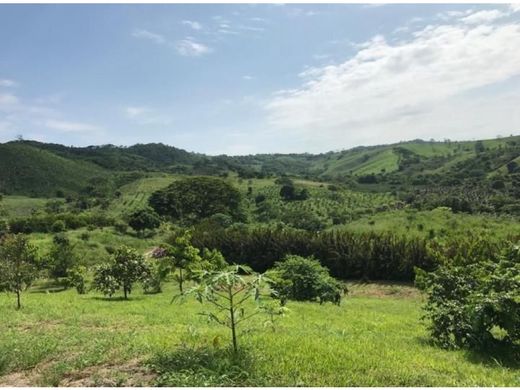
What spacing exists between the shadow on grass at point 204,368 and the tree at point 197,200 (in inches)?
3460

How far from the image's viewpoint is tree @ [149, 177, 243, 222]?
96.8 m

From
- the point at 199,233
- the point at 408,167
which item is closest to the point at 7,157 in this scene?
the point at 199,233

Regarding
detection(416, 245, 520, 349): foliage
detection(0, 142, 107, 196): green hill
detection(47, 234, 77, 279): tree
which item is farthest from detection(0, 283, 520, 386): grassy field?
detection(0, 142, 107, 196): green hill

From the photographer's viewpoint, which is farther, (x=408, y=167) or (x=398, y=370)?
(x=408, y=167)

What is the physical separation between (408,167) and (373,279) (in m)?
170

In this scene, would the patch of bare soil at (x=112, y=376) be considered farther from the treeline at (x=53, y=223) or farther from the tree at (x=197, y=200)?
the tree at (x=197, y=200)

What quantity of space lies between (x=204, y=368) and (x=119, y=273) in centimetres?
1983

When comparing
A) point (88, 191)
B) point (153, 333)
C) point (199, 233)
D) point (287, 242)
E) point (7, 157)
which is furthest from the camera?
point (7, 157)

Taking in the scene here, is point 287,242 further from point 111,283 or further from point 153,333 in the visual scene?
point 153,333

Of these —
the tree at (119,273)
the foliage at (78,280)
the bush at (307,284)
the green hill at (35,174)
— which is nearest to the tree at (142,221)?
the foliage at (78,280)

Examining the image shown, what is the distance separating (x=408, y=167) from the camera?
19975 centimetres

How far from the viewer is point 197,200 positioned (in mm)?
99125

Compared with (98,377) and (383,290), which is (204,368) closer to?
(98,377)

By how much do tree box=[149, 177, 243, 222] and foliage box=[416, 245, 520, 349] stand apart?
85059 millimetres
